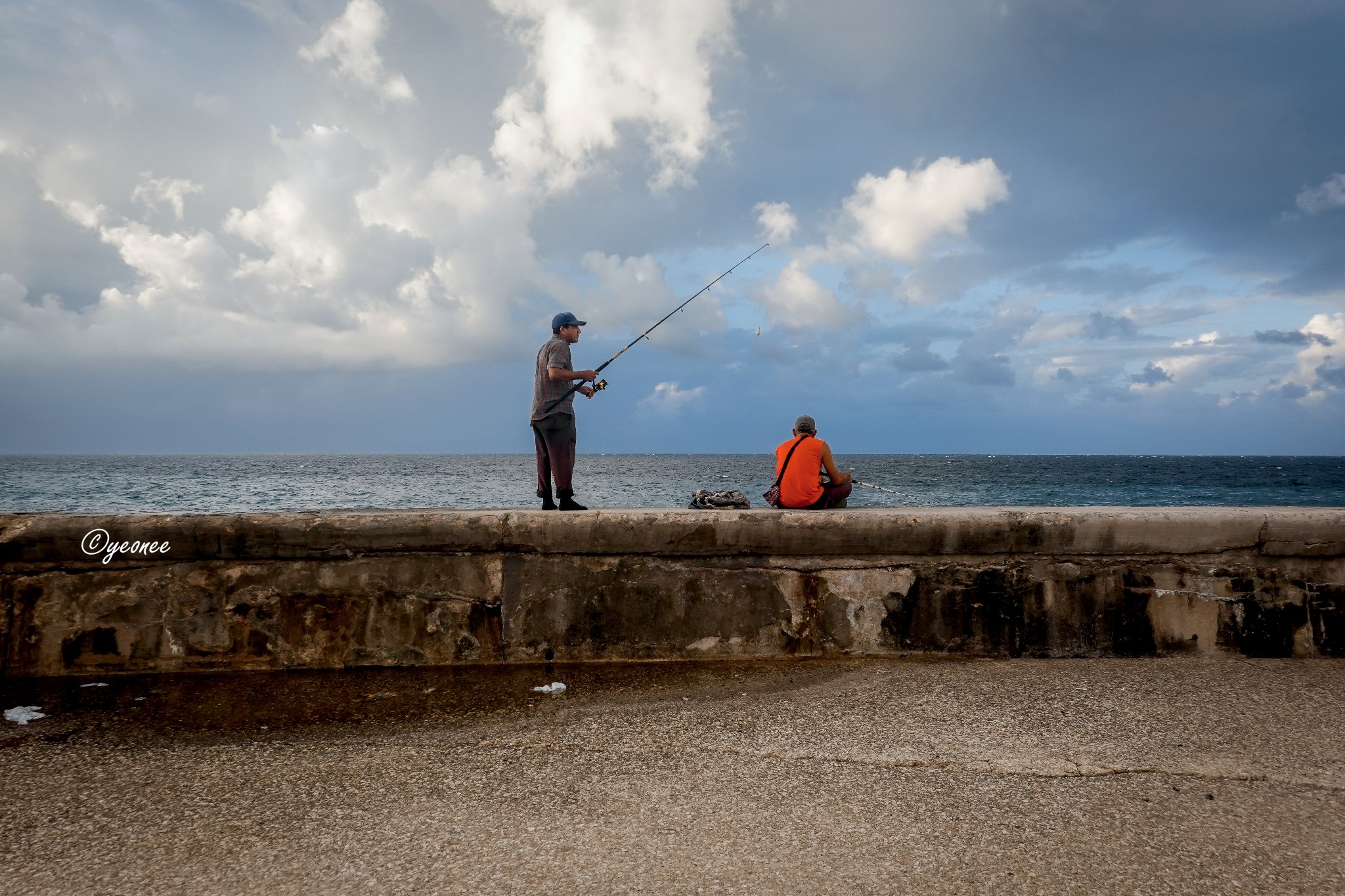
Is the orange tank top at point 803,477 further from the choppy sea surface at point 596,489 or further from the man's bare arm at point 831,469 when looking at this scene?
the choppy sea surface at point 596,489

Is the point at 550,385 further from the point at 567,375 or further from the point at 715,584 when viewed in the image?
the point at 715,584

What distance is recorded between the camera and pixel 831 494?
4.57 meters

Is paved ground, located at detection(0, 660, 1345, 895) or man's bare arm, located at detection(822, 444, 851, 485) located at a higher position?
Result: man's bare arm, located at detection(822, 444, 851, 485)

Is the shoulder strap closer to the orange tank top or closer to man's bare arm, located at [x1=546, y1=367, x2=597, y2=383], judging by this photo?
the orange tank top

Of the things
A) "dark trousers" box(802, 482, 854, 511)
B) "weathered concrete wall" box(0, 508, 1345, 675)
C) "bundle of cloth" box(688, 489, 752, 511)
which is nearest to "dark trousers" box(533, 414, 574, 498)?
"bundle of cloth" box(688, 489, 752, 511)

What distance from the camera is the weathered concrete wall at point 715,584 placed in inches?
118

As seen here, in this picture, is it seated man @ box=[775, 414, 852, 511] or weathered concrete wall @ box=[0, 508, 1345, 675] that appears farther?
seated man @ box=[775, 414, 852, 511]

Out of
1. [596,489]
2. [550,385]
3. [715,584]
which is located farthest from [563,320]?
[596,489]

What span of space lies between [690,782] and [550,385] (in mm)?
3120

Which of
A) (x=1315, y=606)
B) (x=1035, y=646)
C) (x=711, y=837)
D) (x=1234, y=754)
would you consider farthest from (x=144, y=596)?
(x=1315, y=606)

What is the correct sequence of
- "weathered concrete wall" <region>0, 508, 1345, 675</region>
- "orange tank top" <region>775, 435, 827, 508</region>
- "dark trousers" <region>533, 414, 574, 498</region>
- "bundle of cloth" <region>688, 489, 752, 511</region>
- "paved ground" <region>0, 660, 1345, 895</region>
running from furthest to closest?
"dark trousers" <region>533, 414, 574, 498</region> → "orange tank top" <region>775, 435, 827, 508</region> → "bundle of cloth" <region>688, 489, 752, 511</region> → "weathered concrete wall" <region>0, 508, 1345, 675</region> → "paved ground" <region>0, 660, 1345, 895</region>

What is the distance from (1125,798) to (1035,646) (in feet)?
4.15

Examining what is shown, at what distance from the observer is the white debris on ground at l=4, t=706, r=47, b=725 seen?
2445 millimetres

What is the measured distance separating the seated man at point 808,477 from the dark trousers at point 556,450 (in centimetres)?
132
